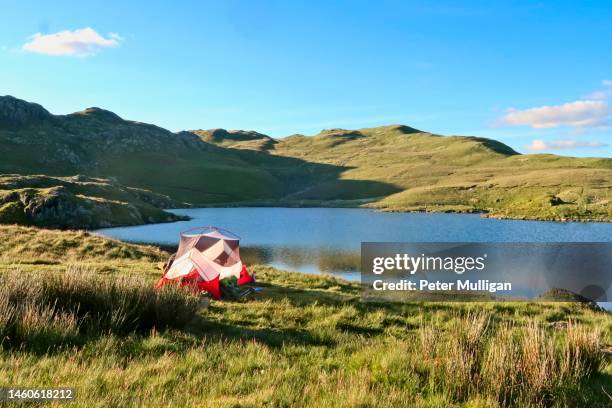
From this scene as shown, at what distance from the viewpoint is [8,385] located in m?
6.68

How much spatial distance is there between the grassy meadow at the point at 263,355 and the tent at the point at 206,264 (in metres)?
4.16

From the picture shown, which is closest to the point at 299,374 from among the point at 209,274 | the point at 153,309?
the point at 153,309

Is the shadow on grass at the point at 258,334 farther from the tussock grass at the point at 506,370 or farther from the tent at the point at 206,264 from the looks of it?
the tent at the point at 206,264

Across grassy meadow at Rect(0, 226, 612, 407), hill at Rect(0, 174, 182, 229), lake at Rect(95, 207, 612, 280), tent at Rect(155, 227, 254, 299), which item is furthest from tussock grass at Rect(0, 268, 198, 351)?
hill at Rect(0, 174, 182, 229)

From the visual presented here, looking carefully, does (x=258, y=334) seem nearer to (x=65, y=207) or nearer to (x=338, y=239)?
(x=338, y=239)

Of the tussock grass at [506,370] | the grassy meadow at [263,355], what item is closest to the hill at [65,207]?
the grassy meadow at [263,355]

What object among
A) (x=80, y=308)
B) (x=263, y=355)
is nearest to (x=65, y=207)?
(x=80, y=308)

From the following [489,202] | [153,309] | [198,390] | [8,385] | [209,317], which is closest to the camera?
[8,385]

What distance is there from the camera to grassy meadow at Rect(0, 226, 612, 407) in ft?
23.5

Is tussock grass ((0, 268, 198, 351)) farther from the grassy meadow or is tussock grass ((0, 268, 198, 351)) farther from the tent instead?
the tent

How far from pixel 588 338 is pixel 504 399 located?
397 cm

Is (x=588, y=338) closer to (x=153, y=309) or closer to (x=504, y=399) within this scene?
(x=504, y=399)

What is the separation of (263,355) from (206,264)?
12.2 metres

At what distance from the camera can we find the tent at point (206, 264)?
1945 centimetres
